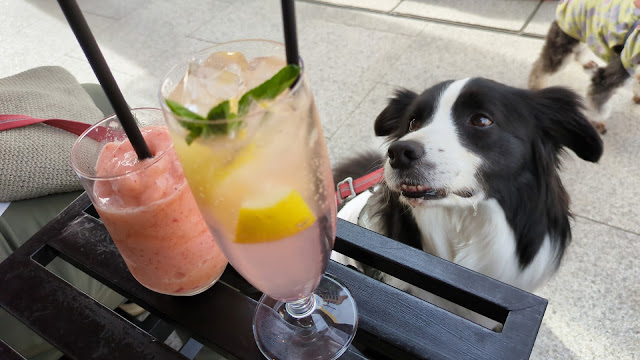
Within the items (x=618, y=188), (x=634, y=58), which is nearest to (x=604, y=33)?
(x=634, y=58)

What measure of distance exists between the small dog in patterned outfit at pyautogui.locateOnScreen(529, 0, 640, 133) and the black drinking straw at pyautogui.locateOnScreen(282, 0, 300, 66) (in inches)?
73.7

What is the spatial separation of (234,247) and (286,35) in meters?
0.23

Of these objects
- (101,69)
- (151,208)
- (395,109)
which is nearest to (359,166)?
(395,109)

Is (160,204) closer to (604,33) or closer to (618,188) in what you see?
(618,188)

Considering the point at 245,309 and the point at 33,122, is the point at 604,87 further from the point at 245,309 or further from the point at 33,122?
the point at 33,122

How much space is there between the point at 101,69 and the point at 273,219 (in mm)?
238

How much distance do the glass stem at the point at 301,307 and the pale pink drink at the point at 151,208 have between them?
4.9 inches

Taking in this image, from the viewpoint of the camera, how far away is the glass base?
0.66 m

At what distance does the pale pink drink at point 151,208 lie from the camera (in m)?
0.58

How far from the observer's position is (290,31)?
1.47ft

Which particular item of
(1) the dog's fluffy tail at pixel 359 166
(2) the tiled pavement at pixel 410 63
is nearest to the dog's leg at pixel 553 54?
(2) the tiled pavement at pixel 410 63

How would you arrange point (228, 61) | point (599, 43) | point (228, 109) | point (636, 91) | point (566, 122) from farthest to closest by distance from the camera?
point (636, 91) → point (599, 43) → point (566, 122) → point (228, 61) → point (228, 109)

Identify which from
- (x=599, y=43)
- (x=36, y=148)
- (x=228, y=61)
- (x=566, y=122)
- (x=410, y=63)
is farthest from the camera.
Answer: (x=410, y=63)

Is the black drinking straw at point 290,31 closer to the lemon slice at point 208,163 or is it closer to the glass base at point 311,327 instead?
the lemon slice at point 208,163
